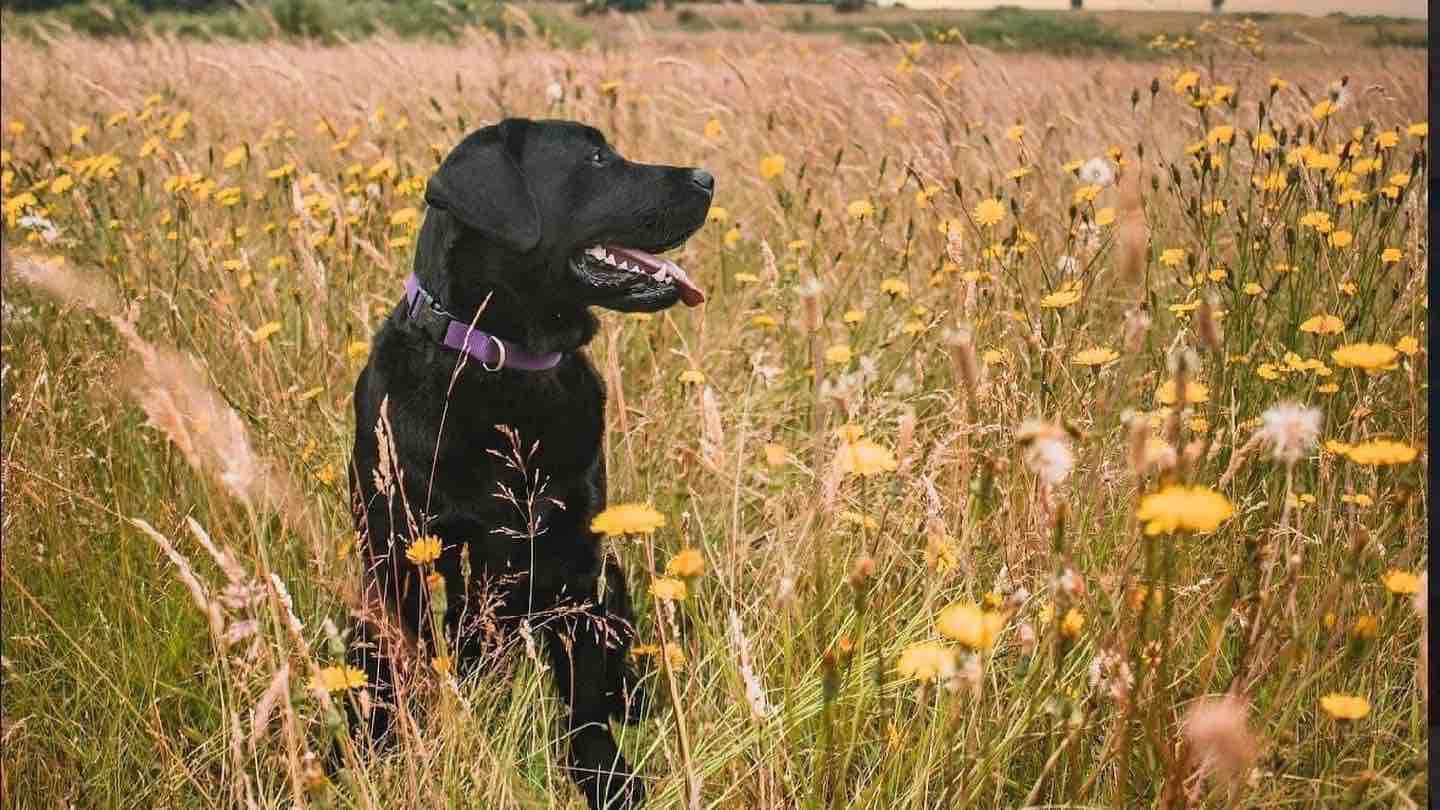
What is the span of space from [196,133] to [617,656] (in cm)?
438

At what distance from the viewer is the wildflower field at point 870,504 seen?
4.01 ft

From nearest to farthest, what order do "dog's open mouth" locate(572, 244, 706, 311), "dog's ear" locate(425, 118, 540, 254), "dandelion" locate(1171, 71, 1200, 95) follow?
"dog's ear" locate(425, 118, 540, 254)
"dog's open mouth" locate(572, 244, 706, 311)
"dandelion" locate(1171, 71, 1200, 95)

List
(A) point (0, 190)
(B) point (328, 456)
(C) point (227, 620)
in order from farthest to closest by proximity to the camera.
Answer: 1. (A) point (0, 190)
2. (B) point (328, 456)
3. (C) point (227, 620)

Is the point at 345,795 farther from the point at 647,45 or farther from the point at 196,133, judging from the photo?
the point at 647,45

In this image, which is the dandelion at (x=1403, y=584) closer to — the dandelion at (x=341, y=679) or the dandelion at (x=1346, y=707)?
the dandelion at (x=1346, y=707)

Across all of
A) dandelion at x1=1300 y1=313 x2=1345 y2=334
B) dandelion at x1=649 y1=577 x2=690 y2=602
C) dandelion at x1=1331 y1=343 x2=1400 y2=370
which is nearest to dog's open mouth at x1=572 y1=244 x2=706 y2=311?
dandelion at x1=649 y1=577 x2=690 y2=602

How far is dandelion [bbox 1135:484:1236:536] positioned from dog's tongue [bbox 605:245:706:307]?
139 cm

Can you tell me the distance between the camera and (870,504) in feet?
7.72

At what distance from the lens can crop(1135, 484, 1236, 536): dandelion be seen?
93 cm

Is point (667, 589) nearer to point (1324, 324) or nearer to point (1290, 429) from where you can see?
point (1290, 429)

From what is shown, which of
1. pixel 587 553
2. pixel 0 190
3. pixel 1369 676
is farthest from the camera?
pixel 0 190

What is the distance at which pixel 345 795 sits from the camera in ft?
5.81

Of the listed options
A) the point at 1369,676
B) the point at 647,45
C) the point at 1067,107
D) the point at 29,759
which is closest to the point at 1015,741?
the point at 1369,676

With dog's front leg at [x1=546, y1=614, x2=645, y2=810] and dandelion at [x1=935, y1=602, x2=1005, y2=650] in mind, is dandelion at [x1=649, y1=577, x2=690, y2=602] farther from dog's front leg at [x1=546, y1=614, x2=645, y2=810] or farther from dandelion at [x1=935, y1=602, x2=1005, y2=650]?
dog's front leg at [x1=546, y1=614, x2=645, y2=810]
